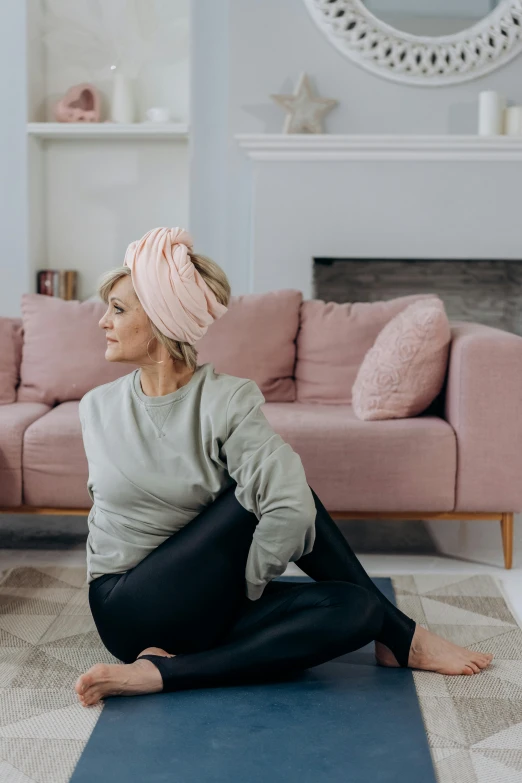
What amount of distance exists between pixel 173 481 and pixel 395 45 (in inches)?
A: 125

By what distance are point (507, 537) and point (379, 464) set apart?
454mm

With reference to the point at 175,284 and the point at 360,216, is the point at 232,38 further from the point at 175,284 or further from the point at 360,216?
the point at 175,284

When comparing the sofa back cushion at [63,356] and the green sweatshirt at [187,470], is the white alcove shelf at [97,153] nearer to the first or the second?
the sofa back cushion at [63,356]

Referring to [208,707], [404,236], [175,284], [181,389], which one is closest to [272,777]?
[208,707]

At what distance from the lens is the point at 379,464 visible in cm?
288

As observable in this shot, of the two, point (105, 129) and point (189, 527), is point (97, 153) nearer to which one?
point (105, 129)

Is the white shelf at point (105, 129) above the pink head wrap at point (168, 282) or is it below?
above

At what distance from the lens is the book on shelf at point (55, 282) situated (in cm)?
480

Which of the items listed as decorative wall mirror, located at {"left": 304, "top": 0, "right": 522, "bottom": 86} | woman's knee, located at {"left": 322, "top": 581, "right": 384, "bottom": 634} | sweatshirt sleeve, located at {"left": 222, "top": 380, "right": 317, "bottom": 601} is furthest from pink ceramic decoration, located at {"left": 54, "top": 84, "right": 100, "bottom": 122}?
woman's knee, located at {"left": 322, "top": 581, "right": 384, "bottom": 634}

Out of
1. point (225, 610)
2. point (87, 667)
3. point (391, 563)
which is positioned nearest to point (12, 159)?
point (391, 563)

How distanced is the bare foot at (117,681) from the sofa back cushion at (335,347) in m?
1.57

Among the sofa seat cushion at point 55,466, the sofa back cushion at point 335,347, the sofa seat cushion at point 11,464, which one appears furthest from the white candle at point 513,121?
the sofa seat cushion at point 11,464

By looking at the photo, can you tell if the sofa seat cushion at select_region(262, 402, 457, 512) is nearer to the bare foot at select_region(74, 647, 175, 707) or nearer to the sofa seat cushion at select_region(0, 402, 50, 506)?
the sofa seat cushion at select_region(0, 402, 50, 506)

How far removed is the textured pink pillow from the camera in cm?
294
